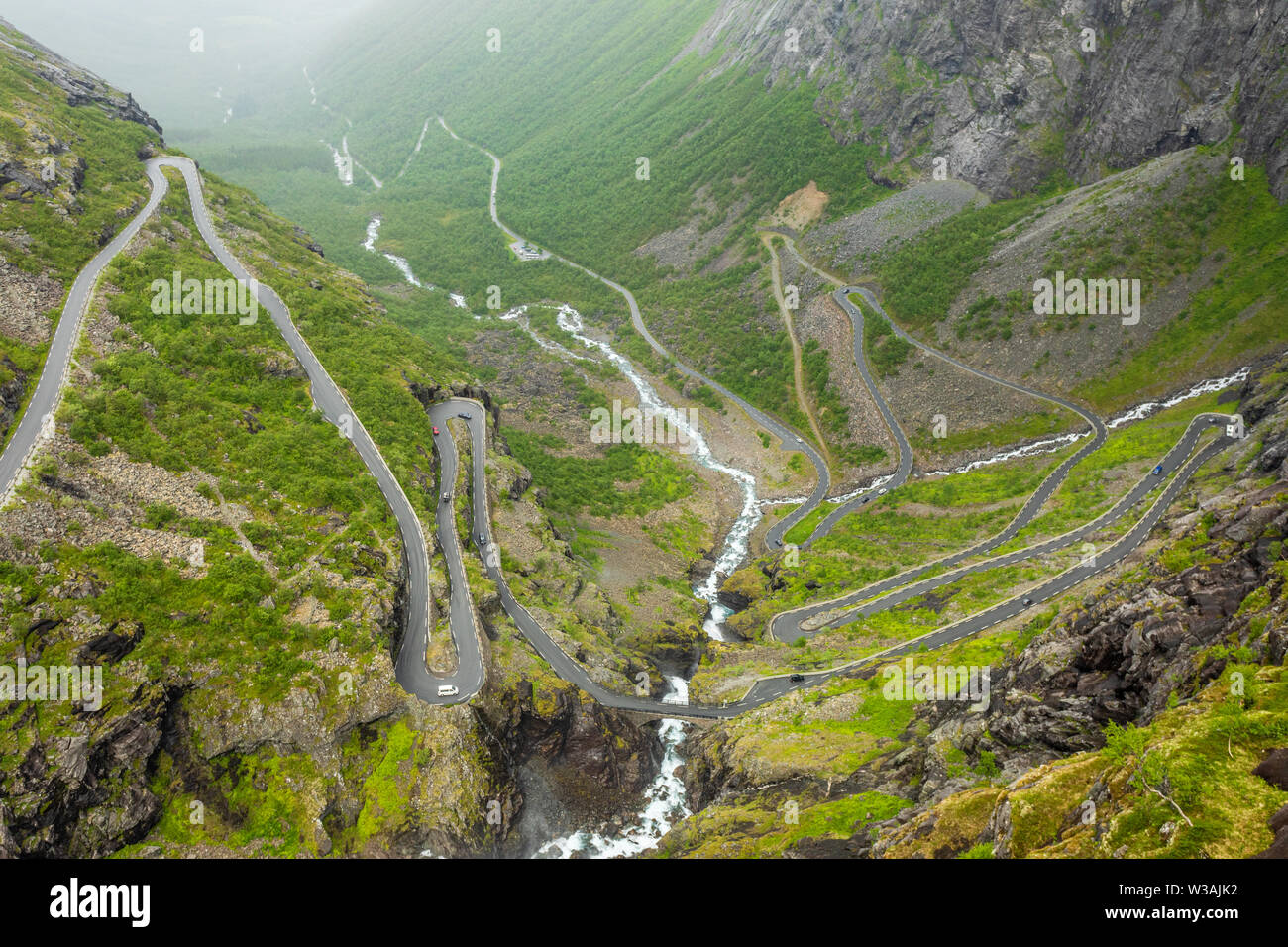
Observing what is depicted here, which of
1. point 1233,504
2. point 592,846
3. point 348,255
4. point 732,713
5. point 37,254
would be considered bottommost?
point 592,846

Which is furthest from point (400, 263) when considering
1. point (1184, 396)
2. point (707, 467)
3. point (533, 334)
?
point (1184, 396)

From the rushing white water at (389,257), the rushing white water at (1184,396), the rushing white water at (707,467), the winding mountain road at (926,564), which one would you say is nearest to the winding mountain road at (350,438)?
the winding mountain road at (926,564)

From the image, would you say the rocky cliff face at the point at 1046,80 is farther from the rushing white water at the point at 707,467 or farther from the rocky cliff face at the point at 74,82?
the rocky cliff face at the point at 74,82

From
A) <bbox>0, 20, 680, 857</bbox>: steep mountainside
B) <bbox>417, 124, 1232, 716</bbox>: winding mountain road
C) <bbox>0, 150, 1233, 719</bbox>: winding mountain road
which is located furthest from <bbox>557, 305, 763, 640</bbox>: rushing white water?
<bbox>0, 20, 680, 857</bbox>: steep mountainside

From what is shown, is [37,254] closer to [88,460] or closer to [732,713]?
[88,460]

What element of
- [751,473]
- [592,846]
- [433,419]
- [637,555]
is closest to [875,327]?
[751,473]

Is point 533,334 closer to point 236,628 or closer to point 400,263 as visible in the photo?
point 400,263
